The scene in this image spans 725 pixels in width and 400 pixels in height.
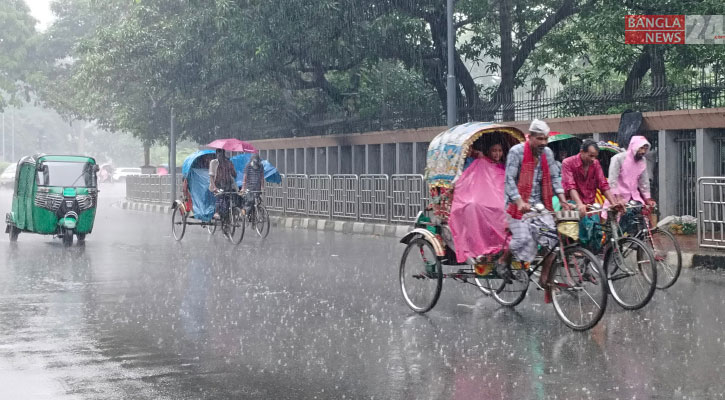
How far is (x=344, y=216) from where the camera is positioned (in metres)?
24.4

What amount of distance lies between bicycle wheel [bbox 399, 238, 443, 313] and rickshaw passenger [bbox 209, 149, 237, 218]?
912cm

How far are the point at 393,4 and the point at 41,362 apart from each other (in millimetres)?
20195

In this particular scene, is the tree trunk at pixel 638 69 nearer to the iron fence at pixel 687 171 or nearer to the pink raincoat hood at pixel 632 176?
the iron fence at pixel 687 171

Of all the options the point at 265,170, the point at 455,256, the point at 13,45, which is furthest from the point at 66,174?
the point at 13,45

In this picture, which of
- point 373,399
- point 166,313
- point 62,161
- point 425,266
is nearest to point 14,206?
point 62,161

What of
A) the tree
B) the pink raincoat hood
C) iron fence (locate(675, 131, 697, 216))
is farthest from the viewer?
the tree

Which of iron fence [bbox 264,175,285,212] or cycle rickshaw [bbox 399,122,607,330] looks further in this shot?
iron fence [bbox 264,175,285,212]

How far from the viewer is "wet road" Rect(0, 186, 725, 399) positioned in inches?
239

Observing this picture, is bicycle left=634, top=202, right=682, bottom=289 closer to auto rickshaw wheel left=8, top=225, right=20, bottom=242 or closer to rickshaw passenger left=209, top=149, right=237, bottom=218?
rickshaw passenger left=209, top=149, right=237, bottom=218

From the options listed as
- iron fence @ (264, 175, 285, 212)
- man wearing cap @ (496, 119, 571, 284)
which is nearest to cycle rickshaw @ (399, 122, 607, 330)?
man wearing cap @ (496, 119, 571, 284)

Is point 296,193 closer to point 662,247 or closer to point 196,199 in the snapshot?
point 196,199

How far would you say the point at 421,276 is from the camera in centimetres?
943

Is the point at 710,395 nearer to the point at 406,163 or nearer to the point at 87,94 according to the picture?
the point at 406,163

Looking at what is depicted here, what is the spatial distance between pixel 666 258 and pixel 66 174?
35.9ft
